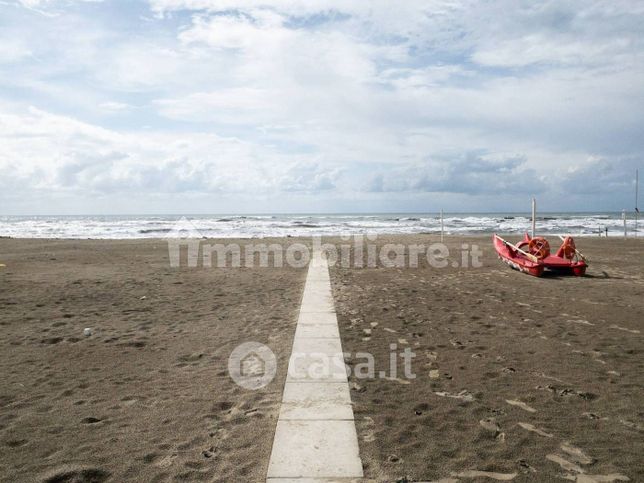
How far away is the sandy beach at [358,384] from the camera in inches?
136

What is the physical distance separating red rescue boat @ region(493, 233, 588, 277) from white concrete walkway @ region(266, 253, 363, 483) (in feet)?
26.7

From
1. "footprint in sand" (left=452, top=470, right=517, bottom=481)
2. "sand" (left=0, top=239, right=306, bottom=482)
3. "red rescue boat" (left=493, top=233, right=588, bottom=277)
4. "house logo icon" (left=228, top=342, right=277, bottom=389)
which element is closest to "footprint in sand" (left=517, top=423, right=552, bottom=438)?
"footprint in sand" (left=452, top=470, right=517, bottom=481)

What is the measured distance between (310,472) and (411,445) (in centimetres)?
94

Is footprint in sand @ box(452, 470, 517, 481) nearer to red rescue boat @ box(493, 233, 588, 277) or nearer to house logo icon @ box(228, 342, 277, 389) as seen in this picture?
house logo icon @ box(228, 342, 277, 389)

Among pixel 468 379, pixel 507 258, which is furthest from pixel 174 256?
pixel 468 379

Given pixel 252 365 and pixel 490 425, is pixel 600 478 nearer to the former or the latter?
pixel 490 425

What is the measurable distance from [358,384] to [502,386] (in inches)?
62.0

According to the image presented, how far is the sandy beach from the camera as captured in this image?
11.3 ft

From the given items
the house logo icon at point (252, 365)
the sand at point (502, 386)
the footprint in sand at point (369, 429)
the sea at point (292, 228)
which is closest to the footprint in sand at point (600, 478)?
the sand at point (502, 386)

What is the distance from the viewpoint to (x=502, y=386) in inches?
192

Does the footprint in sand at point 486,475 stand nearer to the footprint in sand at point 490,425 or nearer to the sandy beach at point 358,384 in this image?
the sandy beach at point 358,384

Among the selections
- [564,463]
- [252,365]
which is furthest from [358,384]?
[564,463]

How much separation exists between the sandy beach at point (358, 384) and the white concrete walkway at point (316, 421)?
0.44ft

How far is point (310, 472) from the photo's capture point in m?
3.21
